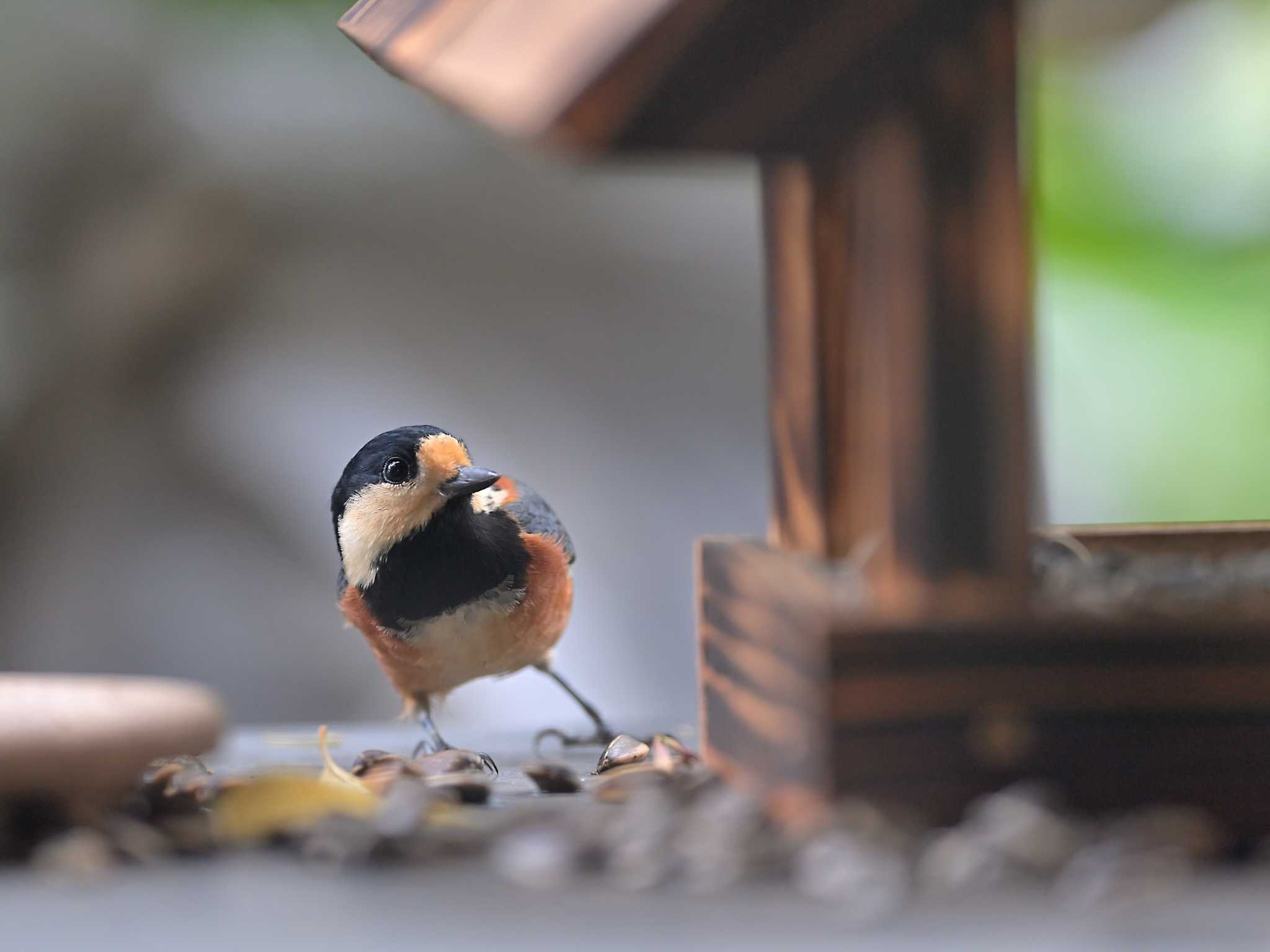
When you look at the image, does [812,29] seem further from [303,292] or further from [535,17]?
[303,292]

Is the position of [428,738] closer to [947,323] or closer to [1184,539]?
[1184,539]

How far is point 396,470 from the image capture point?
178cm

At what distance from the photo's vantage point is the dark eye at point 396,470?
178 cm

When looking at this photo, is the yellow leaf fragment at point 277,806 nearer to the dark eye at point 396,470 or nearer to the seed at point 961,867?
the seed at point 961,867

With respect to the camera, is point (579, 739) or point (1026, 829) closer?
point (1026, 829)

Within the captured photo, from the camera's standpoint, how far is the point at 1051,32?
3.15m

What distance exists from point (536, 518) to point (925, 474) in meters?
1.04

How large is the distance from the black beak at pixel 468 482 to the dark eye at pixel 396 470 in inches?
1.8

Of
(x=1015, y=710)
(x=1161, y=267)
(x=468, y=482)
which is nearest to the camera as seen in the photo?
(x=1015, y=710)

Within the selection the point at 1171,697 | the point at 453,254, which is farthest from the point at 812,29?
the point at 453,254

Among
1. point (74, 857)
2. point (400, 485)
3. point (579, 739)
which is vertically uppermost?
point (400, 485)

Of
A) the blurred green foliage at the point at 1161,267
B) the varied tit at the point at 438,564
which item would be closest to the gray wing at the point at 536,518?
the varied tit at the point at 438,564

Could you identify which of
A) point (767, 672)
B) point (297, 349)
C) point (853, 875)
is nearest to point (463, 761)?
point (767, 672)

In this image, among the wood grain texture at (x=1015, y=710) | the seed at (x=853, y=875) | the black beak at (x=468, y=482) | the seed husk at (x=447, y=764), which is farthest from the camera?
the black beak at (x=468, y=482)
